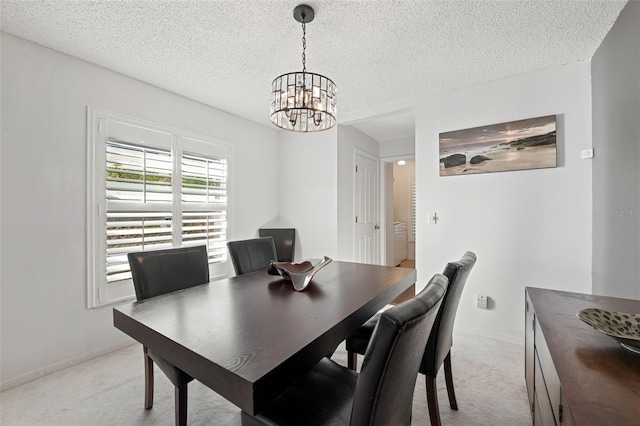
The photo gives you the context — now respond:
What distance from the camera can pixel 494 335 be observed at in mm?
2688

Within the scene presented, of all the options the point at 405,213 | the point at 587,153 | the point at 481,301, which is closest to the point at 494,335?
the point at 481,301

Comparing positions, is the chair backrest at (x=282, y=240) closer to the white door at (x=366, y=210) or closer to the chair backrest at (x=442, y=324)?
the white door at (x=366, y=210)

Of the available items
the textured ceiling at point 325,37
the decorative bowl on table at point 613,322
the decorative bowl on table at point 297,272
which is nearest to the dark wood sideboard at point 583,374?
the decorative bowl on table at point 613,322

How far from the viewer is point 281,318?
118 cm

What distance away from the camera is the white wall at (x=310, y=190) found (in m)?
3.80

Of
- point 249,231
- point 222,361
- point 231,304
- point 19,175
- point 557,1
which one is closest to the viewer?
point 222,361

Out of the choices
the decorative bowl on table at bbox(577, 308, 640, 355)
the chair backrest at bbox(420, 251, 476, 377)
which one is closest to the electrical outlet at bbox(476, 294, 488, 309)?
the chair backrest at bbox(420, 251, 476, 377)

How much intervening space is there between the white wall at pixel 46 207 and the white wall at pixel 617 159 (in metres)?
3.81

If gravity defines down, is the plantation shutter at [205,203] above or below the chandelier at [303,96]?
below

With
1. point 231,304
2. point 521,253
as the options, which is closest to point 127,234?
point 231,304

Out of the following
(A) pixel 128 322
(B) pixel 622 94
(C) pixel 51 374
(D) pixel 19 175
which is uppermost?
(B) pixel 622 94

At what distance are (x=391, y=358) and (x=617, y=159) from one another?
2298 millimetres

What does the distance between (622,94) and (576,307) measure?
61.8 inches

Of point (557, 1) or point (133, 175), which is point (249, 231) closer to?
point (133, 175)
